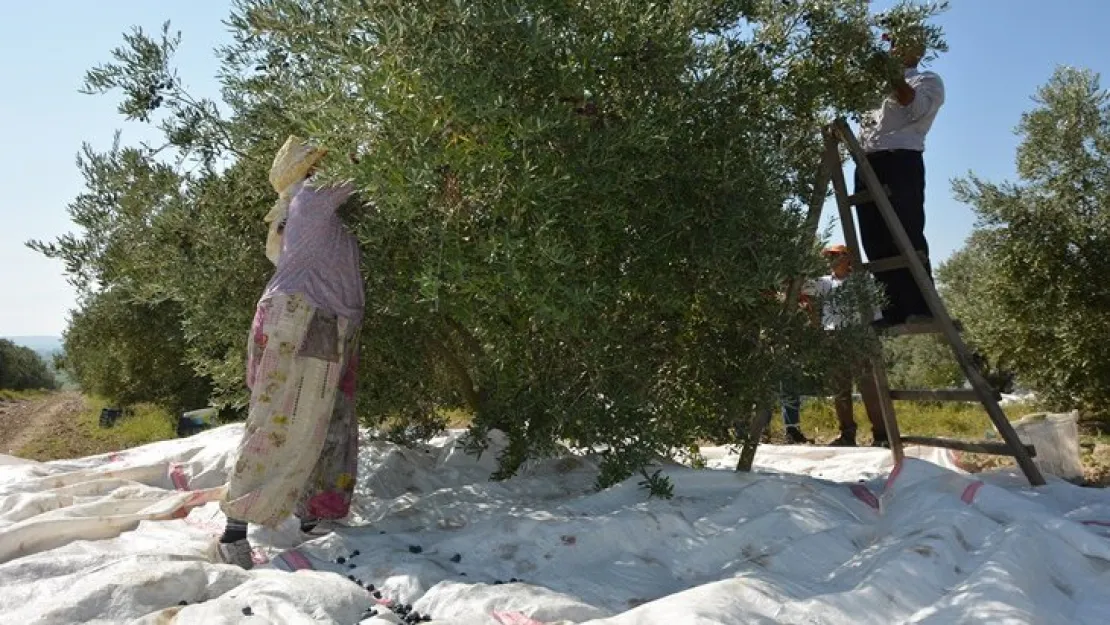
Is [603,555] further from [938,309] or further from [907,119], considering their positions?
[907,119]

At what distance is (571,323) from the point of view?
519 centimetres

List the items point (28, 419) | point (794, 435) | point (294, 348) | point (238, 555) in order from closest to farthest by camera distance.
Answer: point (238, 555)
point (294, 348)
point (794, 435)
point (28, 419)

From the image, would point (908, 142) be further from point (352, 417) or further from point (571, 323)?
point (352, 417)

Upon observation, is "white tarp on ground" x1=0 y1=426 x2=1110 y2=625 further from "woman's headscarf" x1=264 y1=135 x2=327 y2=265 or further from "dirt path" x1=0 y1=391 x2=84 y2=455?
Result: "dirt path" x1=0 y1=391 x2=84 y2=455

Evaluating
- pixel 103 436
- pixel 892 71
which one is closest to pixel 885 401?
pixel 892 71

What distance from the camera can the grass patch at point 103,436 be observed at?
1639 cm

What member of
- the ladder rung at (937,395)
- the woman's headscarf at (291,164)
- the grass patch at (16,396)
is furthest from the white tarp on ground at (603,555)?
the grass patch at (16,396)

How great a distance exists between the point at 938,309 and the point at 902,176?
1.15 meters

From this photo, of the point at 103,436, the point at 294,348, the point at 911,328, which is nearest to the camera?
the point at 294,348

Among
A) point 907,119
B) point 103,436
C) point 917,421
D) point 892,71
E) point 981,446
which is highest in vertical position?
point 892,71

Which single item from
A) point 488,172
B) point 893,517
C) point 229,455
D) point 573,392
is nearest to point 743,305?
point 573,392

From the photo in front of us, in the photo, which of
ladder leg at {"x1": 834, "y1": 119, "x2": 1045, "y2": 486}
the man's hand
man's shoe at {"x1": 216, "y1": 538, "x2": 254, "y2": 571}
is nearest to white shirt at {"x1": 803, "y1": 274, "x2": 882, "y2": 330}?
ladder leg at {"x1": 834, "y1": 119, "x2": 1045, "y2": 486}

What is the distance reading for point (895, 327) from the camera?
674cm

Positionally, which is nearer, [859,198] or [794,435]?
[859,198]
